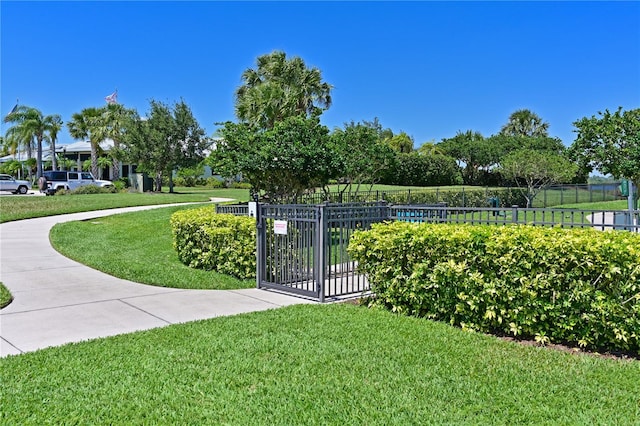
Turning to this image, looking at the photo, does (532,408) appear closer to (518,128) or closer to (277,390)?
(277,390)

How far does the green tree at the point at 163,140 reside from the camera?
36.4 meters

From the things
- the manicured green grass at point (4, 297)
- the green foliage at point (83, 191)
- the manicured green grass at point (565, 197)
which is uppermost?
the green foliage at point (83, 191)

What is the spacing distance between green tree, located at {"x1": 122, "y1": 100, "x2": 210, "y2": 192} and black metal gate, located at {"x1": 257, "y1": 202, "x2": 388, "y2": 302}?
30601mm

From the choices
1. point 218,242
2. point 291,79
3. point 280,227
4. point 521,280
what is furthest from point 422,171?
point 521,280

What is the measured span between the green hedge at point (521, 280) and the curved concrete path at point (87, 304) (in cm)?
168

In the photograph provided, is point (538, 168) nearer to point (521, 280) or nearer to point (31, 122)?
point (521, 280)

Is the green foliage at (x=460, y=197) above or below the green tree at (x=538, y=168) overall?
below

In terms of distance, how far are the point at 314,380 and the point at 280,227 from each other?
12.2ft

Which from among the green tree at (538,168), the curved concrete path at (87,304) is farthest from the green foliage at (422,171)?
the curved concrete path at (87,304)

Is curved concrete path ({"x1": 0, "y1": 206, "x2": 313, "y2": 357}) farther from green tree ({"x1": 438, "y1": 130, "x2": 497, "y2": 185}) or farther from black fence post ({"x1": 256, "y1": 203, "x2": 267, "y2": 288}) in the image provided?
green tree ({"x1": 438, "y1": 130, "x2": 497, "y2": 185})

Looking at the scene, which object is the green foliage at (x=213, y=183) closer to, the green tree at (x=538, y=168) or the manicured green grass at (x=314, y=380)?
the green tree at (x=538, y=168)

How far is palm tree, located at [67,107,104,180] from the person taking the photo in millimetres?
46181

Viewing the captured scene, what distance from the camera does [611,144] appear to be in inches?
822

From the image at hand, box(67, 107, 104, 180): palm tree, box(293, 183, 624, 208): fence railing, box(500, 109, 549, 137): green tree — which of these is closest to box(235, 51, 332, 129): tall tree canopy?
box(293, 183, 624, 208): fence railing
